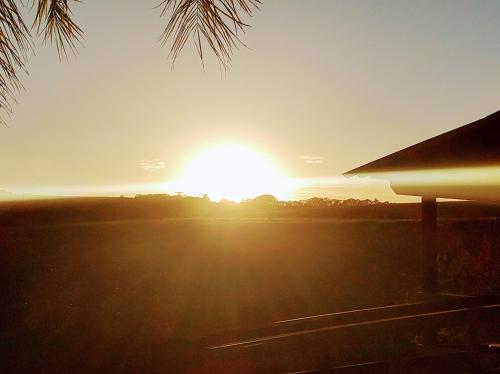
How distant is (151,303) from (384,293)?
5.70m

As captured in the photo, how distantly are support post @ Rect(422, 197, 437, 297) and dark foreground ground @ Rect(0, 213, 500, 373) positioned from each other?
358cm

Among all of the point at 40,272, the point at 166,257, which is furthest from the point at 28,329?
the point at 166,257

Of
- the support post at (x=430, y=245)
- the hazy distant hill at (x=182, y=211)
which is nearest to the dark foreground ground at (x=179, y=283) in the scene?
the support post at (x=430, y=245)

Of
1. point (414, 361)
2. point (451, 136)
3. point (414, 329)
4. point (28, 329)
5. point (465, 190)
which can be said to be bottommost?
point (28, 329)

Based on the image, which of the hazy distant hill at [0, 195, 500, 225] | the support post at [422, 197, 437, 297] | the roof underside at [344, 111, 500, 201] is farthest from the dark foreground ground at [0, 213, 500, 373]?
the hazy distant hill at [0, 195, 500, 225]

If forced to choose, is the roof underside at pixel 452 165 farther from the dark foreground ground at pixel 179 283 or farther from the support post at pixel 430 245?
the dark foreground ground at pixel 179 283

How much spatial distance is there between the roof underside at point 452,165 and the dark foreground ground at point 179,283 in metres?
3.76

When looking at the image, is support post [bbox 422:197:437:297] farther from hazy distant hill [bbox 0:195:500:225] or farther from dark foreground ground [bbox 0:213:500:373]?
hazy distant hill [bbox 0:195:500:225]

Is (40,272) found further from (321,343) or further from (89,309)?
(321,343)

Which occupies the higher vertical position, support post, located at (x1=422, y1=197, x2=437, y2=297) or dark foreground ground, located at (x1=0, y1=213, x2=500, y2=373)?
support post, located at (x1=422, y1=197, x2=437, y2=297)

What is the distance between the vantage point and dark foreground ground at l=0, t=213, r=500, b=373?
9625 millimetres

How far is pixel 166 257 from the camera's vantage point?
20.3 meters

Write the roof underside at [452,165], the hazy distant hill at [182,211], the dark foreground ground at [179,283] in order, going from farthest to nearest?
1. the hazy distant hill at [182,211]
2. the dark foreground ground at [179,283]
3. the roof underside at [452,165]

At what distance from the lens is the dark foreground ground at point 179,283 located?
9625mm
